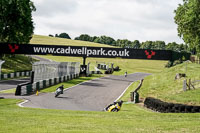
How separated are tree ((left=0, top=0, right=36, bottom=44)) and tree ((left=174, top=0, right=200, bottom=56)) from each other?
24.9 m

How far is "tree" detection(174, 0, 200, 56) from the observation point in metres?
40.2

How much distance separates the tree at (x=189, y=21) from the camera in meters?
40.2

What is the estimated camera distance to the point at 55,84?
128 feet

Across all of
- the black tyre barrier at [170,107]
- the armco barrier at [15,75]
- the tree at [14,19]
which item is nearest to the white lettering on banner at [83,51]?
the armco barrier at [15,75]

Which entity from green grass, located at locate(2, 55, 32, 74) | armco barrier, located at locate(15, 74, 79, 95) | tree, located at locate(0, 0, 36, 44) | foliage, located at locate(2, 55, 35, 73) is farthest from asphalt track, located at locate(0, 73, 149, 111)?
foliage, located at locate(2, 55, 35, 73)

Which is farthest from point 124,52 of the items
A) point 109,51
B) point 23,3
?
point 23,3

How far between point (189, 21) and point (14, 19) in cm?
2902

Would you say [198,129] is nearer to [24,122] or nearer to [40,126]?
[40,126]

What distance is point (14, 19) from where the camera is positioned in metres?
53.4

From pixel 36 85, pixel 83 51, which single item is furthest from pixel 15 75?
pixel 36 85

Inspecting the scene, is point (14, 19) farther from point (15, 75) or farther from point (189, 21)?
point (189, 21)

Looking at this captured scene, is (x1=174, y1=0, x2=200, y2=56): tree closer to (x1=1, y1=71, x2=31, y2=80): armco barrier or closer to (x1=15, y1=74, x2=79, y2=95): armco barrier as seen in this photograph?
(x1=15, y1=74, x2=79, y2=95): armco barrier

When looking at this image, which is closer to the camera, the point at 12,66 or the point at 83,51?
the point at 83,51

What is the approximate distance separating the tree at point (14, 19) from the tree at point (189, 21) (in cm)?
2489
